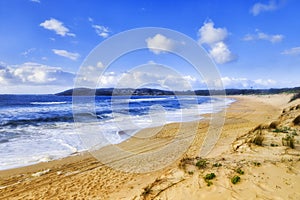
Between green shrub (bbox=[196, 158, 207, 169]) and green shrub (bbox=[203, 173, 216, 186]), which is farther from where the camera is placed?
green shrub (bbox=[196, 158, 207, 169])

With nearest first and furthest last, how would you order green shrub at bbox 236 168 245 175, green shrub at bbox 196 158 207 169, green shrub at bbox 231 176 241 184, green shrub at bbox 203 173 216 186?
green shrub at bbox 231 176 241 184 < green shrub at bbox 203 173 216 186 < green shrub at bbox 236 168 245 175 < green shrub at bbox 196 158 207 169

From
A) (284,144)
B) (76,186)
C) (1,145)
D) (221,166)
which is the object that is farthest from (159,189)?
(1,145)

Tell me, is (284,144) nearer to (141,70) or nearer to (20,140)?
(141,70)

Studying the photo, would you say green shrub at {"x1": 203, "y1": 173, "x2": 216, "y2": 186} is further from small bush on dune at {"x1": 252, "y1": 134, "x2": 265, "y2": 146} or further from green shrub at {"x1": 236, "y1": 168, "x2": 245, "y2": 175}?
small bush on dune at {"x1": 252, "y1": 134, "x2": 265, "y2": 146}

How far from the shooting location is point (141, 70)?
1428cm

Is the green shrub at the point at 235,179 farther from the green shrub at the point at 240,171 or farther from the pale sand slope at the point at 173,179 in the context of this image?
the green shrub at the point at 240,171

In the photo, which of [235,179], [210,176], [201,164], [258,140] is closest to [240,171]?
[235,179]

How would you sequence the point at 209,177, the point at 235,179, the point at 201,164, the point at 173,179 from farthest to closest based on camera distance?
the point at 201,164 < the point at 173,179 < the point at 209,177 < the point at 235,179

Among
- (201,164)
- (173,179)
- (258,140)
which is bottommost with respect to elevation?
(173,179)

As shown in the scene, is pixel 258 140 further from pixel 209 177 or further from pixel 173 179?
pixel 173 179

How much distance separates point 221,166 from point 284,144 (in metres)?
3.19

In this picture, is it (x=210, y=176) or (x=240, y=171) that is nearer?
(x=210, y=176)

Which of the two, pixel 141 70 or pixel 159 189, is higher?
pixel 141 70

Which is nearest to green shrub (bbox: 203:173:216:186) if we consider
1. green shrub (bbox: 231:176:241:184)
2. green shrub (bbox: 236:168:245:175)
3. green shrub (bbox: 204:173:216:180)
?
green shrub (bbox: 204:173:216:180)
